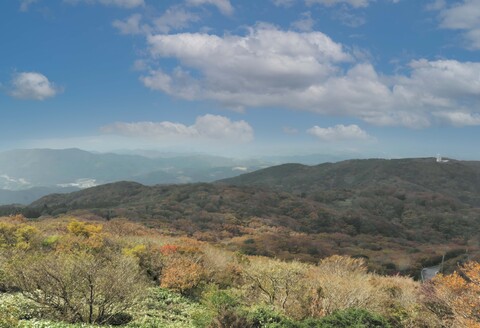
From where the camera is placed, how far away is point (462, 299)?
14.5 m

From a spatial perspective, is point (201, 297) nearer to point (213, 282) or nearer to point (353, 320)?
point (213, 282)

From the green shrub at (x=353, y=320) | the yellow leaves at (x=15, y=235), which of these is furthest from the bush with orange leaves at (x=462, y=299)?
the yellow leaves at (x=15, y=235)

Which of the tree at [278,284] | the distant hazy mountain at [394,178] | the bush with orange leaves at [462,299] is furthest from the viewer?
the distant hazy mountain at [394,178]

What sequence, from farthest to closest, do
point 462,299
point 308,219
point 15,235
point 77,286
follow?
point 308,219, point 15,235, point 77,286, point 462,299

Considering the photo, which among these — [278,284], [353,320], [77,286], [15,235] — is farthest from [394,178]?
[77,286]

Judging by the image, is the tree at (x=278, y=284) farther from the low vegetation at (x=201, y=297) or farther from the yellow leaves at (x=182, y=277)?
the yellow leaves at (x=182, y=277)

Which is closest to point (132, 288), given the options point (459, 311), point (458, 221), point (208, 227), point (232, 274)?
point (232, 274)

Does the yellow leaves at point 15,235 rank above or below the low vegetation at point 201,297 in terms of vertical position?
above

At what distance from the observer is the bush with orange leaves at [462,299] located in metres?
13.7

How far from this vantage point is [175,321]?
56.0 feet

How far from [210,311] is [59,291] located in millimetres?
6342

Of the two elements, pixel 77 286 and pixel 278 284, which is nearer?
pixel 77 286

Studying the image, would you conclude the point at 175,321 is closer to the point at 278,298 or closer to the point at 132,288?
the point at 132,288

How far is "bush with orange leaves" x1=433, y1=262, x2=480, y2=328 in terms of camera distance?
1371cm
